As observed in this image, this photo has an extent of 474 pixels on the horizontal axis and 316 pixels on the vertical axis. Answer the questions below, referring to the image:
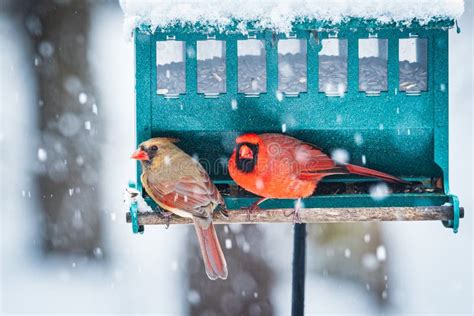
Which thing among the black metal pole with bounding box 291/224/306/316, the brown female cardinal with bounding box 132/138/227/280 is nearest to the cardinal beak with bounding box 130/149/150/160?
the brown female cardinal with bounding box 132/138/227/280

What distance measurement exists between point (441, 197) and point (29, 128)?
365 cm

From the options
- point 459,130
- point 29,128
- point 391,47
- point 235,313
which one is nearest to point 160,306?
point 235,313

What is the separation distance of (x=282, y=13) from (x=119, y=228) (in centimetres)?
330

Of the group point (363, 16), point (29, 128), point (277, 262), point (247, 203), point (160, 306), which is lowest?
point (160, 306)

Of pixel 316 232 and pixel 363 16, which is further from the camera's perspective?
pixel 316 232

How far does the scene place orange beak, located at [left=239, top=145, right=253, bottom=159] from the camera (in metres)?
3.71

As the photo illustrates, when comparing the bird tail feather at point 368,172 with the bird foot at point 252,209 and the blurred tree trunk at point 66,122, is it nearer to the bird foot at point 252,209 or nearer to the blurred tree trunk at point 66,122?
the bird foot at point 252,209

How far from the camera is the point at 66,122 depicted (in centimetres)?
627

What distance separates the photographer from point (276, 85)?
3.86 metres

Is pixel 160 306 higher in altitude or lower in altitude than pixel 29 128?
lower

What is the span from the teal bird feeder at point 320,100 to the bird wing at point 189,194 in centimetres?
14

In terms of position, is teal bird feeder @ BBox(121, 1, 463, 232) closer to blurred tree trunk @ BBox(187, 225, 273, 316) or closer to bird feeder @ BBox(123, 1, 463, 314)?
bird feeder @ BBox(123, 1, 463, 314)

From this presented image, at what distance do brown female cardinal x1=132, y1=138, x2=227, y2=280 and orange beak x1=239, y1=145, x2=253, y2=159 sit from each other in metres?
0.19

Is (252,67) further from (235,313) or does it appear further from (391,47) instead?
(235,313)
